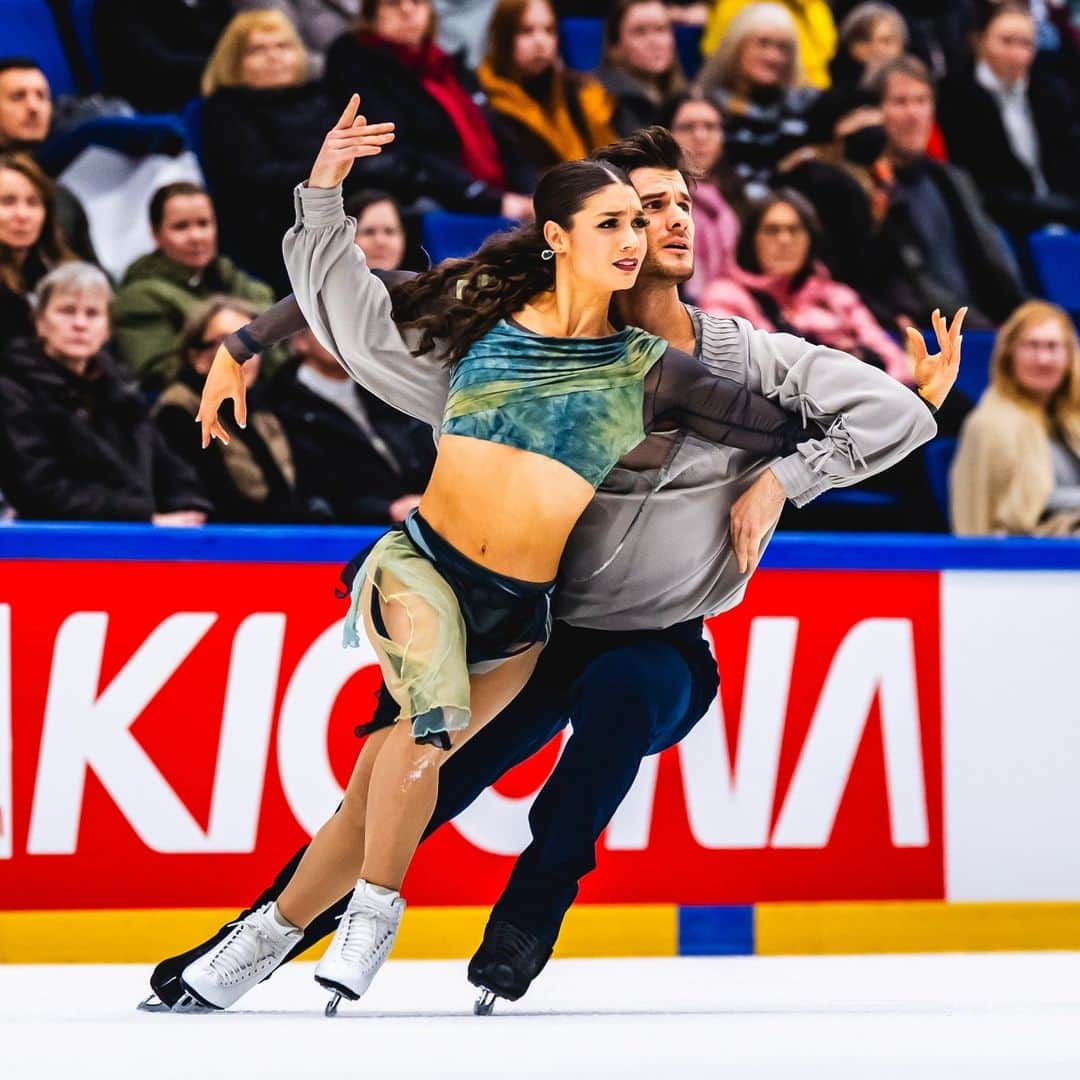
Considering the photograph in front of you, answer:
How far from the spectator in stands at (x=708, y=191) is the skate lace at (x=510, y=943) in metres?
3.63

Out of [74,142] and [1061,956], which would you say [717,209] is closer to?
[74,142]

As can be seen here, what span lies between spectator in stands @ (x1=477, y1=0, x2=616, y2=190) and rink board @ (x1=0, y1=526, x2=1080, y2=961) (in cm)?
259

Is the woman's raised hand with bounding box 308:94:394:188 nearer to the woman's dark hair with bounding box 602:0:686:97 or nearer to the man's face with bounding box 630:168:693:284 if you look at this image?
the man's face with bounding box 630:168:693:284

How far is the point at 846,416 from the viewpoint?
11.4 ft

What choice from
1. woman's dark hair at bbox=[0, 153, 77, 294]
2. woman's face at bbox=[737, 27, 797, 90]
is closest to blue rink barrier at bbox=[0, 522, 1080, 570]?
woman's dark hair at bbox=[0, 153, 77, 294]

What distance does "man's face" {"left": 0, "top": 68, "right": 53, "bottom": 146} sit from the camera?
610cm

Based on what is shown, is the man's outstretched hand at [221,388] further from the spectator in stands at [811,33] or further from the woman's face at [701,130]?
the spectator in stands at [811,33]

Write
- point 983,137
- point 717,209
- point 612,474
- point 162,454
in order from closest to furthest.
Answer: point 612,474
point 162,454
point 717,209
point 983,137

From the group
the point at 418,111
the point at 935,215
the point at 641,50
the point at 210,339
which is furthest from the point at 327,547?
the point at 935,215

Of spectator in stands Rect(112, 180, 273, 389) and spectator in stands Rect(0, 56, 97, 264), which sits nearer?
spectator in stands Rect(112, 180, 273, 389)

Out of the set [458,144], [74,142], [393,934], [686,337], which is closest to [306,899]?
[393,934]

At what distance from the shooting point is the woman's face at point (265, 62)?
6613mm

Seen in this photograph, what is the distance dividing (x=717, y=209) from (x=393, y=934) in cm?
404

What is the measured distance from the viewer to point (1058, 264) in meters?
7.77
